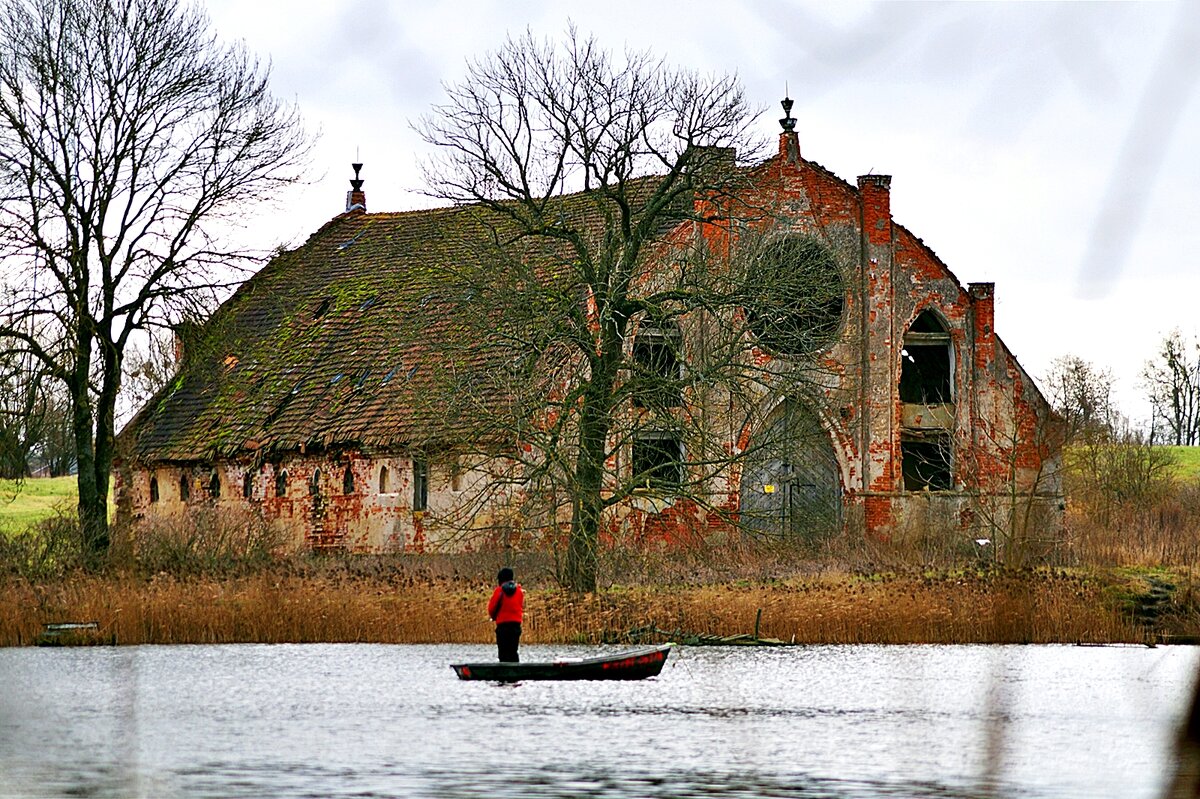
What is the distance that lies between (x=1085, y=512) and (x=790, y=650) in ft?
61.2

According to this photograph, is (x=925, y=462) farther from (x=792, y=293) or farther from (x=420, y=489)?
(x=420, y=489)

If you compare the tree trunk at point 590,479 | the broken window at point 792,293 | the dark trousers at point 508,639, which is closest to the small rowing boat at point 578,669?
the dark trousers at point 508,639

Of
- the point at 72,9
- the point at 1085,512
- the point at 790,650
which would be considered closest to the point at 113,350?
the point at 72,9

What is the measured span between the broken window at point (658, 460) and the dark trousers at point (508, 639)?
26.9 ft

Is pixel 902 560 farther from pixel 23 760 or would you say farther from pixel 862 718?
pixel 23 760

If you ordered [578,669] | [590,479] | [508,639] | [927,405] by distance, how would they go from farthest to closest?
[927,405], [590,479], [508,639], [578,669]

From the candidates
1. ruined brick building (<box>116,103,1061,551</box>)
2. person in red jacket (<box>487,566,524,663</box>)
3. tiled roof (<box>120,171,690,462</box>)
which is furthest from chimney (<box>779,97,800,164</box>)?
person in red jacket (<box>487,566,524,663</box>)

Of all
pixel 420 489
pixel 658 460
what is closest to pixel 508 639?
pixel 658 460

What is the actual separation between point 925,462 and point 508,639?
68.1 feet

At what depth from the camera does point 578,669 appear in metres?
21.2

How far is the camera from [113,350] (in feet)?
110

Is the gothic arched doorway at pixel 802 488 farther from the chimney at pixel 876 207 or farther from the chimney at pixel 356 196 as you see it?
the chimney at pixel 356 196

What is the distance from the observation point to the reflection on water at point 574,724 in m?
14.3

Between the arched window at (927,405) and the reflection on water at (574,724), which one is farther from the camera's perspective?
the arched window at (927,405)
